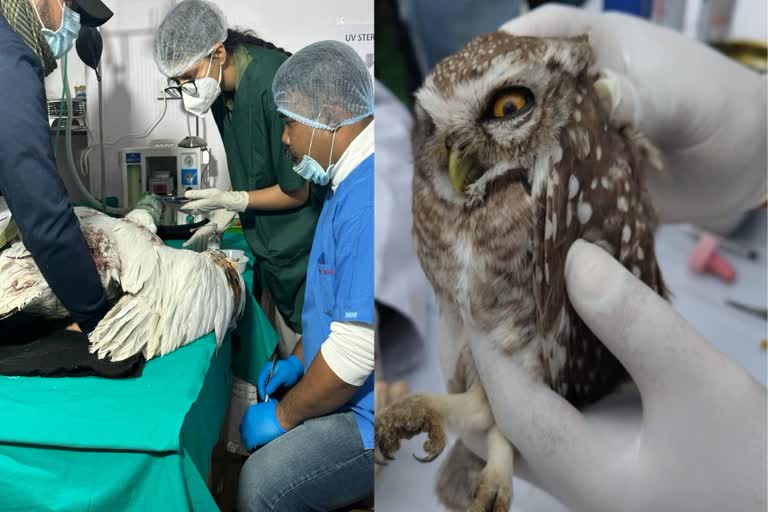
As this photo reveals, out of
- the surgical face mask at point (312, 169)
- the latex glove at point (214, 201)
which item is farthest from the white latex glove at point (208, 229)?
the surgical face mask at point (312, 169)

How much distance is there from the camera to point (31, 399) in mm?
839

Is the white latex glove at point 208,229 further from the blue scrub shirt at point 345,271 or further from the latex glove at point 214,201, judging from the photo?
the blue scrub shirt at point 345,271

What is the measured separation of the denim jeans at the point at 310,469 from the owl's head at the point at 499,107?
1.69 ft

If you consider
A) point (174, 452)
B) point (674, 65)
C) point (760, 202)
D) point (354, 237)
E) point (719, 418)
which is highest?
point (674, 65)

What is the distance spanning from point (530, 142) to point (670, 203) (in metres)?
0.23

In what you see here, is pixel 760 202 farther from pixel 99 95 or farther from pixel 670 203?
pixel 99 95

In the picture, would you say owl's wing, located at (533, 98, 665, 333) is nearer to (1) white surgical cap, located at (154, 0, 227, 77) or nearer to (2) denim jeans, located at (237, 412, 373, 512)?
(2) denim jeans, located at (237, 412, 373, 512)

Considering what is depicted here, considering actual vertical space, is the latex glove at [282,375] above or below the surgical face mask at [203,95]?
below

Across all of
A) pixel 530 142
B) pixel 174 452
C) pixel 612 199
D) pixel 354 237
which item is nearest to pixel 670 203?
pixel 612 199

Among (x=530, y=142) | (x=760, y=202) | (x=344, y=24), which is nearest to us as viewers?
(x=530, y=142)

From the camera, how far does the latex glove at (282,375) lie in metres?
0.99

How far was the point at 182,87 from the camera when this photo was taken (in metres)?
0.93

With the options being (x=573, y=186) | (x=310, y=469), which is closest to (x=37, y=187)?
(x=310, y=469)

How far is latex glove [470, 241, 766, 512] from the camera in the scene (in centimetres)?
68
